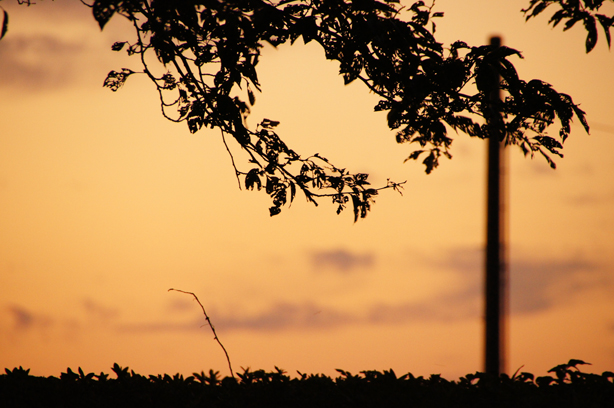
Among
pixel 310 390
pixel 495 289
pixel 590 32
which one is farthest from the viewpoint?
pixel 495 289

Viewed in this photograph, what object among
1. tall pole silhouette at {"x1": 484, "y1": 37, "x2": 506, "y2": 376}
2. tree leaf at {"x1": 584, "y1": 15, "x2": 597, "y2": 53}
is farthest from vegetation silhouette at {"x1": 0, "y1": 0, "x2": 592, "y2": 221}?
tall pole silhouette at {"x1": 484, "y1": 37, "x2": 506, "y2": 376}

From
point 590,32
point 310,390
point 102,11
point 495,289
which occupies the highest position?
point 590,32

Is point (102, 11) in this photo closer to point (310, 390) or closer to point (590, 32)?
point (590, 32)

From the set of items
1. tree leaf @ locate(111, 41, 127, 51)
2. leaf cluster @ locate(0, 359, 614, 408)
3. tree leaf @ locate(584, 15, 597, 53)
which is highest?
tree leaf @ locate(111, 41, 127, 51)

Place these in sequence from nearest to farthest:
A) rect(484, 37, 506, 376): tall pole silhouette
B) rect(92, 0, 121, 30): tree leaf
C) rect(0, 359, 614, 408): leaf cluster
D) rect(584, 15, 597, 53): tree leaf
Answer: rect(92, 0, 121, 30): tree leaf → rect(584, 15, 597, 53): tree leaf → rect(0, 359, 614, 408): leaf cluster → rect(484, 37, 506, 376): tall pole silhouette

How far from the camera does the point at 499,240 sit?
247 inches

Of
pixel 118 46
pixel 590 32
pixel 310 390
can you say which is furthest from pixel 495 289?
pixel 118 46

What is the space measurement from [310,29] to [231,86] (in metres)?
0.88

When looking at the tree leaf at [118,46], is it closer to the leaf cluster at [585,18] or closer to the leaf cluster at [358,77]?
the leaf cluster at [358,77]

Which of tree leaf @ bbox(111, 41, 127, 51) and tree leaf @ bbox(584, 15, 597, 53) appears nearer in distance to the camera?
tree leaf @ bbox(584, 15, 597, 53)

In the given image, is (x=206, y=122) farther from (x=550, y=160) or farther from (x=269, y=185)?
(x=550, y=160)

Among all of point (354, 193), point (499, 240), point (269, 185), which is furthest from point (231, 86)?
point (499, 240)

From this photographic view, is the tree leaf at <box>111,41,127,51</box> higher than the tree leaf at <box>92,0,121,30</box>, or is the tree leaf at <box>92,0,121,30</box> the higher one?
the tree leaf at <box>111,41,127,51</box>

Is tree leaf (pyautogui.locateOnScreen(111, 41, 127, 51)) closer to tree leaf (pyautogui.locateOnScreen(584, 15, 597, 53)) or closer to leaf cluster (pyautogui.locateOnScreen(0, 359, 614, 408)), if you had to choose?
leaf cluster (pyautogui.locateOnScreen(0, 359, 614, 408))
